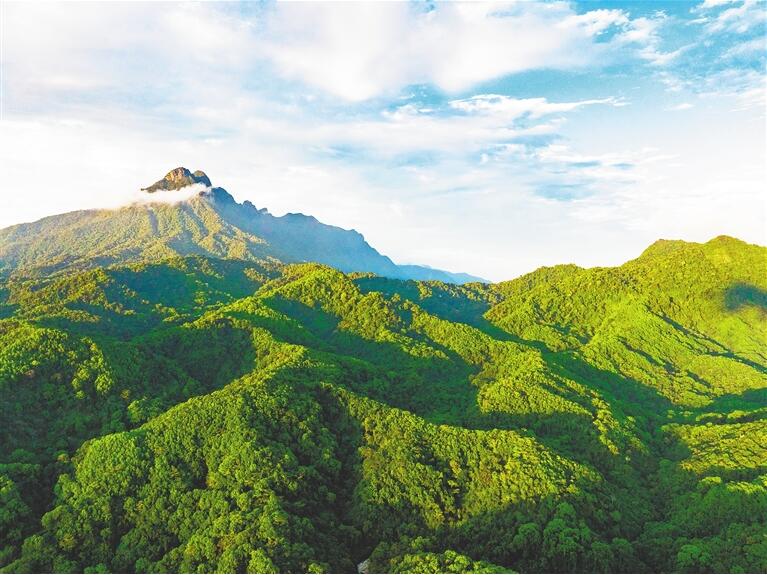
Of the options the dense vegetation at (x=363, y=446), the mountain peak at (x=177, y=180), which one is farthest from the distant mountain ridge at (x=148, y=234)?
the dense vegetation at (x=363, y=446)

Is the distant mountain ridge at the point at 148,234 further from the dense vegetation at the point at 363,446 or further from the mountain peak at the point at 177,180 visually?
the dense vegetation at the point at 363,446

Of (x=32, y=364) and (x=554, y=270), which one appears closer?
(x=32, y=364)

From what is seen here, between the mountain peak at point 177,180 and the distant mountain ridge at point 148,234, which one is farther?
the mountain peak at point 177,180

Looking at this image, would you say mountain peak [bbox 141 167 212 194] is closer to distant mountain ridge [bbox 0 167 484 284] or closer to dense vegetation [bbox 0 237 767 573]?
distant mountain ridge [bbox 0 167 484 284]

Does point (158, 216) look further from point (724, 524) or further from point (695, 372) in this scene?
point (724, 524)

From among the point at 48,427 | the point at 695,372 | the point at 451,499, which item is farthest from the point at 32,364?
the point at 695,372

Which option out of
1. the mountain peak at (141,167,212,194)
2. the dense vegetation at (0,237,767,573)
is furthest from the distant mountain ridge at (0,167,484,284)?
the dense vegetation at (0,237,767,573)

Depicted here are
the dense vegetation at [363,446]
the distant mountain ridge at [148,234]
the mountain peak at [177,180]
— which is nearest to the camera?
the dense vegetation at [363,446]
